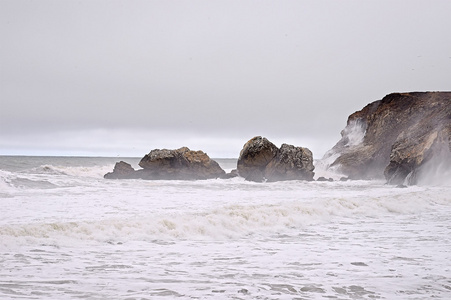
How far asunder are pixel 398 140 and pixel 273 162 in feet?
34.7

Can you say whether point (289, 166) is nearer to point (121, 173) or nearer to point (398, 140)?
point (398, 140)

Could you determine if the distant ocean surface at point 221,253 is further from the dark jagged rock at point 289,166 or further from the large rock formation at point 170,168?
the large rock formation at point 170,168

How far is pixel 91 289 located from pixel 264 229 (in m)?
6.19

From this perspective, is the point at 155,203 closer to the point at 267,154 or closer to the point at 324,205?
the point at 324,205

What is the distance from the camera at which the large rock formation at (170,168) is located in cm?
3522

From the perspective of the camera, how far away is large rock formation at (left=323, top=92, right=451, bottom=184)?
96.6 feet

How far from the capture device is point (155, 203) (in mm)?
15250

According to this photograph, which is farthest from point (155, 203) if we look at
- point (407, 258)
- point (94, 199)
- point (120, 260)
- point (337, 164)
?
point (337, 164)

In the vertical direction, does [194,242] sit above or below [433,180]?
below

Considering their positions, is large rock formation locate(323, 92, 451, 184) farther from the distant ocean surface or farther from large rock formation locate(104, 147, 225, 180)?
the distant ocean surface

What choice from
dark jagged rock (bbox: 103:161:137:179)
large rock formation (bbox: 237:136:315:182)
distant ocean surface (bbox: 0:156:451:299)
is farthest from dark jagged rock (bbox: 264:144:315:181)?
distant ocean surface (bbox: 0:156:451:299)

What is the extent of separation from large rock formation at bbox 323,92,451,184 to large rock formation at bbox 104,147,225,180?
581 inches

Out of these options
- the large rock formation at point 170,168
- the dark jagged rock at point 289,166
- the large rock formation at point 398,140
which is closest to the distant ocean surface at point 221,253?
the large rock formation at point 398,140

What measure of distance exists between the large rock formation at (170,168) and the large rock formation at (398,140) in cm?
1477
